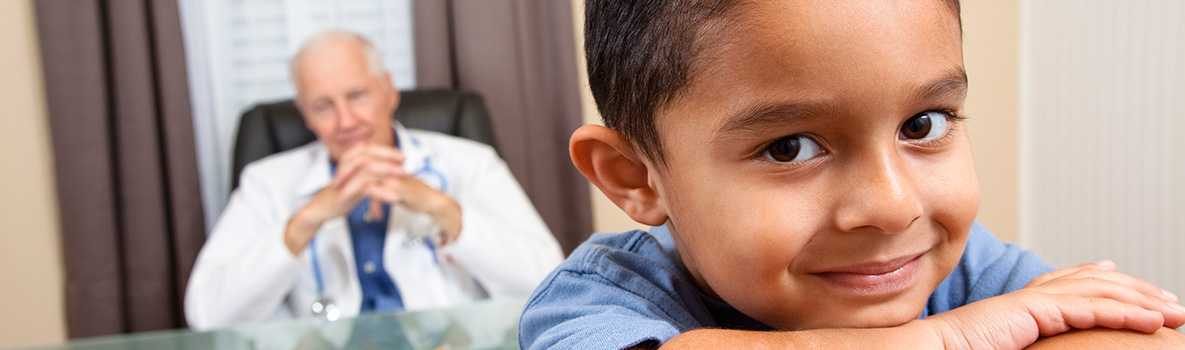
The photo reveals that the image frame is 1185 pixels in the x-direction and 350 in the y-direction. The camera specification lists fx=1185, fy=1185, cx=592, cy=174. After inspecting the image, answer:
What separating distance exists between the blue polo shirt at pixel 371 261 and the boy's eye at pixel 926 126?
2.69 metres

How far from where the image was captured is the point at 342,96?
3.38 meters

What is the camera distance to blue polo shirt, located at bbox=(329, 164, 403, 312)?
130 inches

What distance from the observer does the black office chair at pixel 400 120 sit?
11.9 feet

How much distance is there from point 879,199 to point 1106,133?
12.0ft

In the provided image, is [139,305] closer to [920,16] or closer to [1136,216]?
[1136,216]

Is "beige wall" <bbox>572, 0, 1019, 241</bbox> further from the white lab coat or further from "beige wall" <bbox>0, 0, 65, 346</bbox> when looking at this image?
"beige wall" <bbox>0, 0, 65, 346</bbox>

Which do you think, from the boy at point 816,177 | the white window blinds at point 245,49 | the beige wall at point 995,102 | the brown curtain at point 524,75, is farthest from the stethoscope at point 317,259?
the boy at point 816,177

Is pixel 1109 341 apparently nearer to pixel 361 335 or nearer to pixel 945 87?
pixel 945 87

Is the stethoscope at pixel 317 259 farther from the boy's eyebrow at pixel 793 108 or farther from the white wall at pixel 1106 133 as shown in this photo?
the boy's eyebrow at pixel 793 108

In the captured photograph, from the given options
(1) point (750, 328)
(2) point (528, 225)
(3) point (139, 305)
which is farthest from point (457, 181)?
(1) point (750, 328)

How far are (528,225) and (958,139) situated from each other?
2803mm

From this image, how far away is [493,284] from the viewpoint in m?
3.34

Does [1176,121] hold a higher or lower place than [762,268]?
lower

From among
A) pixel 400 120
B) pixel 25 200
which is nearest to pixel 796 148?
pixel 400 120
